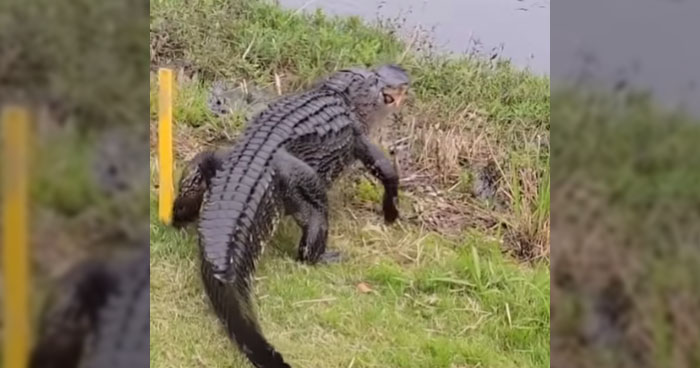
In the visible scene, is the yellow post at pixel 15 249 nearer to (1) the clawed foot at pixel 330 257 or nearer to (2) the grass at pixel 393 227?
(2) the grass at pixel 393 227

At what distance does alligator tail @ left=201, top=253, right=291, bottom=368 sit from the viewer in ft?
3.40

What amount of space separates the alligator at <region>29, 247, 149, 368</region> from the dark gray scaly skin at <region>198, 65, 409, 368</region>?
0.14m

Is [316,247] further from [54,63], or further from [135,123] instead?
[54,63]

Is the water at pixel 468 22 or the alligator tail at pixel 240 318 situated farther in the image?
the water at pixel 468 22

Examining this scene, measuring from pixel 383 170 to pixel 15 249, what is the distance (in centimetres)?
54

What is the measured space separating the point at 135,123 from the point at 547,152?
632mm

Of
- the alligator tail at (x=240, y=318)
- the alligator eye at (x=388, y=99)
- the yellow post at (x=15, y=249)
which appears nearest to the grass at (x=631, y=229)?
the alligator eye at (x=388, y=99)

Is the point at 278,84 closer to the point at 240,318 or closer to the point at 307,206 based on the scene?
the point at 307,206

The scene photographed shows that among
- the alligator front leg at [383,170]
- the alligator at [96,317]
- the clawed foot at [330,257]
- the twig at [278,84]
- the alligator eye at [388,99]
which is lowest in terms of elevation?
the alligator at [96,317]

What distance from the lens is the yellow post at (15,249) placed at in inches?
43.0

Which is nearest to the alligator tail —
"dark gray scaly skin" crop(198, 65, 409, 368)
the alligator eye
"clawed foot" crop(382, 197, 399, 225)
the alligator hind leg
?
"dark gray scaly skin" crop(198, 65, 409, 368)

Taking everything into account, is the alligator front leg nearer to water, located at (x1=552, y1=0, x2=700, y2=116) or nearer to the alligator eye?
the alligator eye

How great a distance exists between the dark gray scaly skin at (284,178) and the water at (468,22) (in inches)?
3.3

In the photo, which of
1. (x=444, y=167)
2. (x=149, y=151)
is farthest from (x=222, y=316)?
(x=444, y=167)
